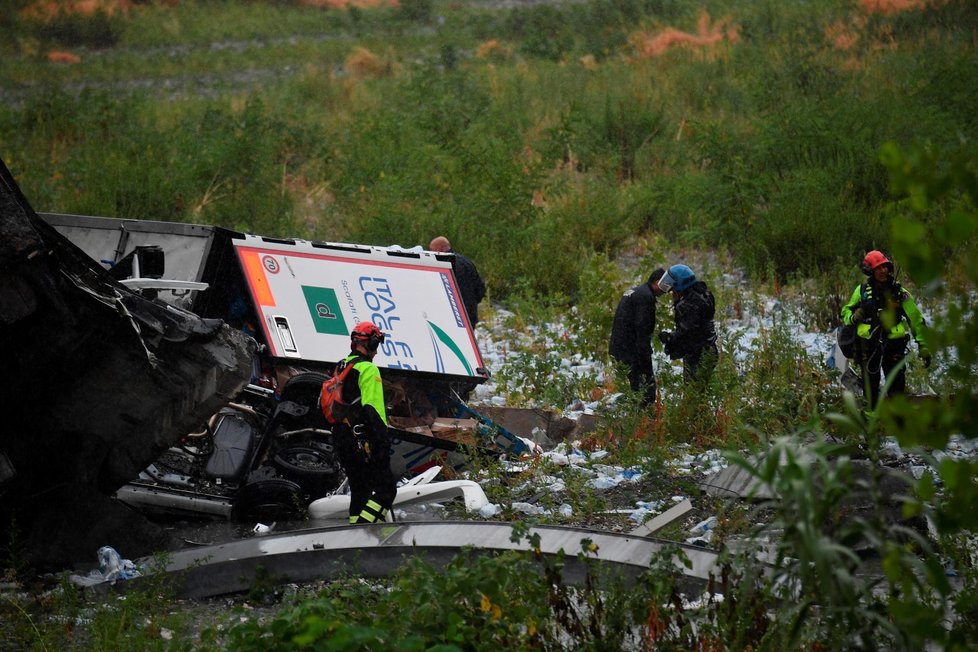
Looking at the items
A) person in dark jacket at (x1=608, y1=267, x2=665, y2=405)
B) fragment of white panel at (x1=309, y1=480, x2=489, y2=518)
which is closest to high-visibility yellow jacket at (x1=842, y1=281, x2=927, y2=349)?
person in dark jacket at (x1=608, y1=267, x2=665, y2=405)

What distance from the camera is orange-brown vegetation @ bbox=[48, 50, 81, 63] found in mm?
30500

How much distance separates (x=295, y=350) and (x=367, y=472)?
1.49 meters

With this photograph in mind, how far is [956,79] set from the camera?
1719 centimetres

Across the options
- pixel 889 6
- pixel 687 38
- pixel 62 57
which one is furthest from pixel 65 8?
pixel 889 6

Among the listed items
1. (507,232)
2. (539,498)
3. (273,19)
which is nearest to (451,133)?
(507,232)

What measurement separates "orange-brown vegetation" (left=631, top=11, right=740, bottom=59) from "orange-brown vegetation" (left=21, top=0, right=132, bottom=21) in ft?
52.7

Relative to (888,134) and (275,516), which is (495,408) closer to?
(275,516)

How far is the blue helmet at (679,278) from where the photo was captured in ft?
32.0

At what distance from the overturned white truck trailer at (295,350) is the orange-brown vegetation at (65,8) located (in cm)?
2644

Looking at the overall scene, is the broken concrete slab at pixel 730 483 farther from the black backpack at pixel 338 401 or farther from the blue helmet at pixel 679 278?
the black backpack at pixel 338 401

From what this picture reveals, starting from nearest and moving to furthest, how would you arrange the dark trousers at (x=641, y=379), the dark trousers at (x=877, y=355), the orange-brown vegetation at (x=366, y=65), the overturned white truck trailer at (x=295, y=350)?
1. the overturned white truck trailer at (x=295, y=350)
2. the dark trousers at (x=877, y=355)
3. the dark trousers at (x=641, y=379)
4. the orange-brown vegetation at (x=366, y=65)

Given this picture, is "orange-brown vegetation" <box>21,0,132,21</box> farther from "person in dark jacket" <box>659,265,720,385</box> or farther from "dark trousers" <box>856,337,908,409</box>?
"dark trousers" <box>856,337,908,409</box>

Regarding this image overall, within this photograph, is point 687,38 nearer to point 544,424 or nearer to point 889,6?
point 889,6

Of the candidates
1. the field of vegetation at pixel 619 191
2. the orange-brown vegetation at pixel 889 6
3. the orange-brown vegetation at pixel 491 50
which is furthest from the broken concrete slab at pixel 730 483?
the orange-brown vegetation at pixel 491 50
